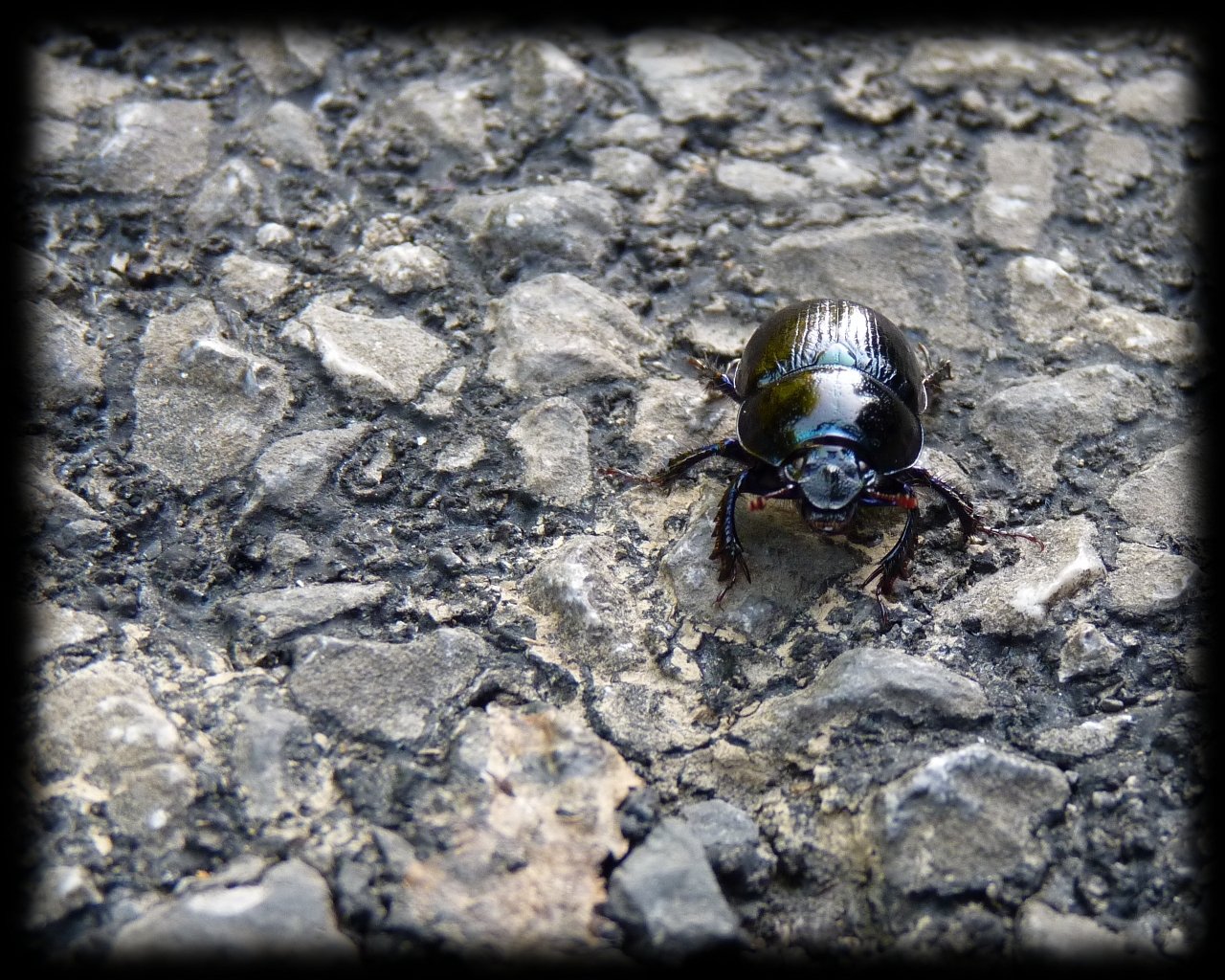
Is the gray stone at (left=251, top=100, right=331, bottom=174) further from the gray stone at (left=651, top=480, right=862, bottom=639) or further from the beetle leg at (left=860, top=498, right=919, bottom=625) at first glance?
the beetle leg at (left=860, top=498, right=919, bottom=625)

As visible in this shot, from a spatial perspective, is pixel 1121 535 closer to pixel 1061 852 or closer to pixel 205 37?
pixel 1061 852

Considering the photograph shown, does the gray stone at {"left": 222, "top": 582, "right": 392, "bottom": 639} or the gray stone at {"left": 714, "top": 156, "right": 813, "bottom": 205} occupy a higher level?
the gray stone at {"left": 714, "top": 156, "right": 813, "bottom": 205}

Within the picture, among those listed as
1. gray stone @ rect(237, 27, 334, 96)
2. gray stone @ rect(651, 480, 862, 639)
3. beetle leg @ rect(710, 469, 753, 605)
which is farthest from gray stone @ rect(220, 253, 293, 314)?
beetle leg @ rect(710, 469, 753, 605)

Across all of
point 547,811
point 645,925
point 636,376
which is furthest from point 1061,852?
point 636,376

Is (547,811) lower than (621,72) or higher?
lower

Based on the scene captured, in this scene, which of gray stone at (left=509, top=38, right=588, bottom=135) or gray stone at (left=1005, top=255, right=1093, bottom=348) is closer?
gray stone at (left=1005, top=255, right=1093, bottom=348)
